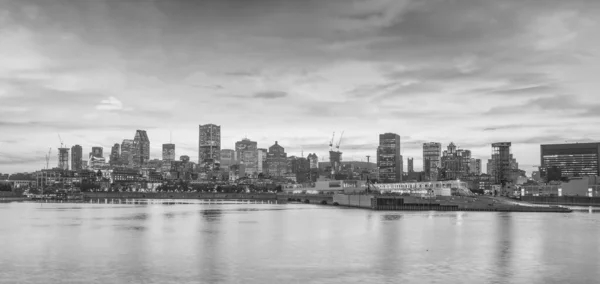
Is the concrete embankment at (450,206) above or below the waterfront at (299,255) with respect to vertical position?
below

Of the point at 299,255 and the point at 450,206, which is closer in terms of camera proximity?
the point at 299,255

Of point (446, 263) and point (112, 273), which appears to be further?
point (446, 263)

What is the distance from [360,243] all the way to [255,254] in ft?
59.4

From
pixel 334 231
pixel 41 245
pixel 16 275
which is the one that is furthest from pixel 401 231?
pixel 16 275

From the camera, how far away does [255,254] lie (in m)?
68.6

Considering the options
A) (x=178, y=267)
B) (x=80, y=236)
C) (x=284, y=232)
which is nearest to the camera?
(x=178, y=267)

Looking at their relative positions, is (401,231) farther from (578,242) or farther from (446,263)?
(446,263)

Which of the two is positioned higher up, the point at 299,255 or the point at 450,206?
the point at 299,255

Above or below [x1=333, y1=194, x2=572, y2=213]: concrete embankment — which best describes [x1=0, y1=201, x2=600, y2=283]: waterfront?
above

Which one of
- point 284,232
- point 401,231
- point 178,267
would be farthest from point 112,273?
point 401,231

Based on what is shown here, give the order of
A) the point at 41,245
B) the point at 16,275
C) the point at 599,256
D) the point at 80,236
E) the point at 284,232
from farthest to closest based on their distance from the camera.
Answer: the point at 284,232, the point at 80,236, the point at 41,245, the point at 599,256, the point at 16,275

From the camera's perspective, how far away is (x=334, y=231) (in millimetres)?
102500

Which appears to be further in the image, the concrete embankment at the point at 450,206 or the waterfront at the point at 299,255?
the concrete embankment at the point at 450,206

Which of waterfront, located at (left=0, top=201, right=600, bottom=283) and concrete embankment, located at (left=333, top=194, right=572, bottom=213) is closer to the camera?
waterfront, located at (left=0, top=201, right=600, bottom=283)
